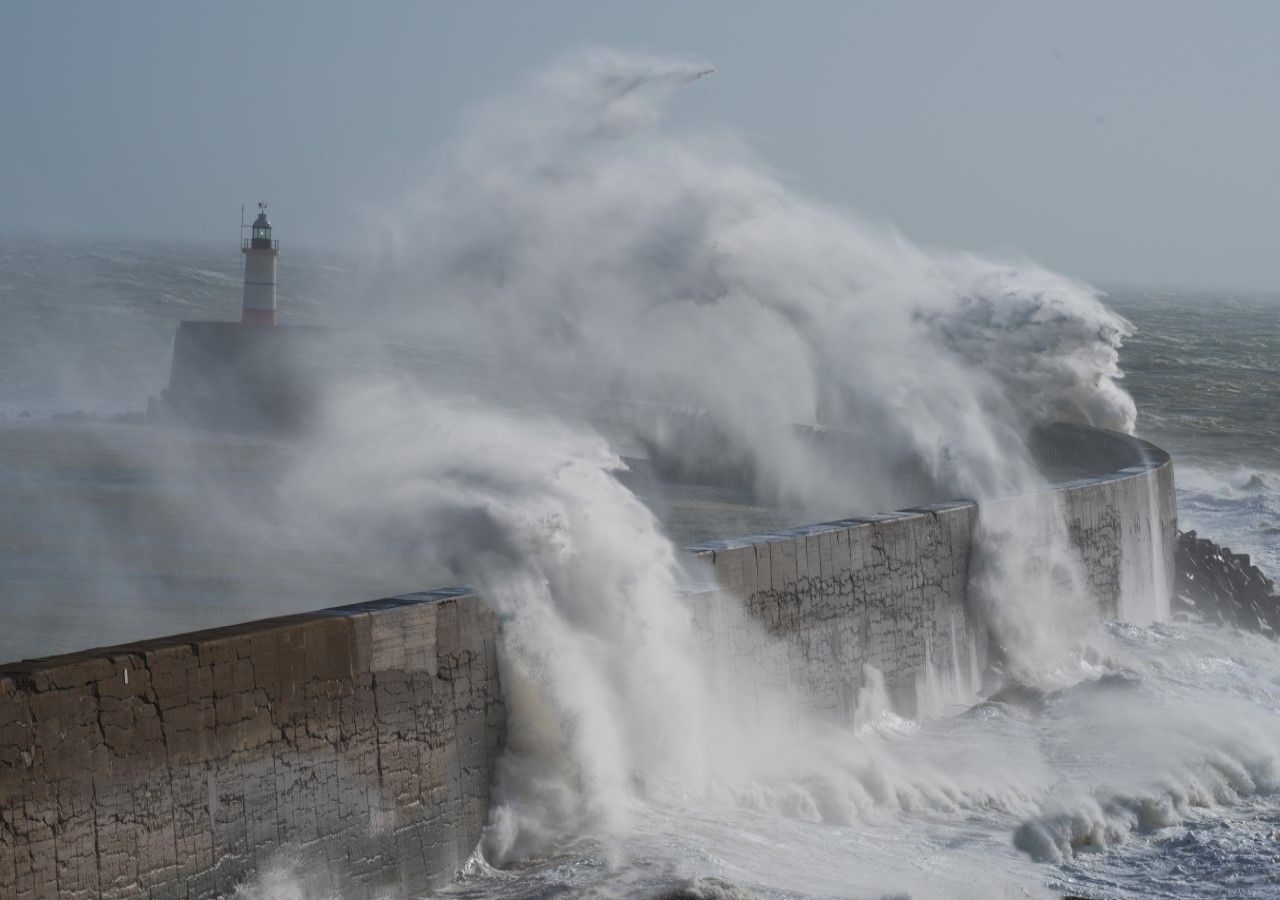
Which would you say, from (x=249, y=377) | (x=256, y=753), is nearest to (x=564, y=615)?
(x=256, y=753)

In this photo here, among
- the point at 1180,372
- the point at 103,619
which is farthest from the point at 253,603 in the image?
the point at 1180,372

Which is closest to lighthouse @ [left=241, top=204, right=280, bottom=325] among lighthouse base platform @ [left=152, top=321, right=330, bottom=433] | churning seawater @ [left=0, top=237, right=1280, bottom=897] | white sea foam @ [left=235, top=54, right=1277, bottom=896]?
lighthouse base platform @ [left=152, top=321, right=330, bottom=433]

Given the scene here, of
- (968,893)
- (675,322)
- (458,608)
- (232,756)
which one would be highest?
(675,322)

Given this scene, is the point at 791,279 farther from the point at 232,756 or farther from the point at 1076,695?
the point at 232,756

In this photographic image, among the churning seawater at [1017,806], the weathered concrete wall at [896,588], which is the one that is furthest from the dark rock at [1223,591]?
the weathered concrete wall at [896,588]

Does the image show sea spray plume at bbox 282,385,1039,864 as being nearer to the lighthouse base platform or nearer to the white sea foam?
the white sea foam

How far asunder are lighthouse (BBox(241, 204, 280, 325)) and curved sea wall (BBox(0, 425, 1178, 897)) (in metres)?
20.0

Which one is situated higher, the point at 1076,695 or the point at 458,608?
the point at 458,608

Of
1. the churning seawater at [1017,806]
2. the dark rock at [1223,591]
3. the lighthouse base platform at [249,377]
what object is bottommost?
the churning seawater at [1017,806]

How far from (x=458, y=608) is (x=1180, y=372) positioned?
4586cm

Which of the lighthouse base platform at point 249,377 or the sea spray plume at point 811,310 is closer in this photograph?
the sea spray plume at point 811,310

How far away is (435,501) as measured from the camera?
8.09 metres

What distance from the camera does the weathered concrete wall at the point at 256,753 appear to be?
4.87 metres

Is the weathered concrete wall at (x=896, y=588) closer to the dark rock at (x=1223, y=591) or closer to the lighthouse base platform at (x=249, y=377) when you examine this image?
the dark rock at (x=1223, y=591)
